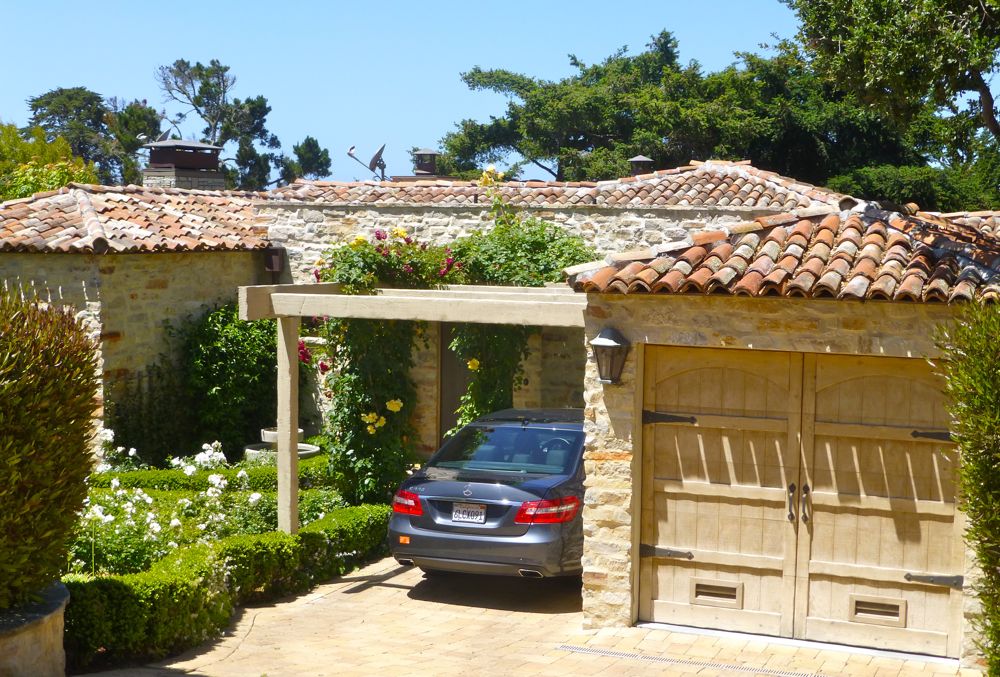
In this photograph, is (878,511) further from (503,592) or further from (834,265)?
(503,592)

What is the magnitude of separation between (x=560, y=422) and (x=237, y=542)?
3024 mm

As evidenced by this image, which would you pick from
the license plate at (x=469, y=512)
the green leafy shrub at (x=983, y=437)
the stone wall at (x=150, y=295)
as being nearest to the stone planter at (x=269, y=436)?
the stone wall at (x=150, y=295)

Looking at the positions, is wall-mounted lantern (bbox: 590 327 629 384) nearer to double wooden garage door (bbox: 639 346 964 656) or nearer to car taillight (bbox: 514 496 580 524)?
double wooden garage door (bbox: 639 346 964 656)

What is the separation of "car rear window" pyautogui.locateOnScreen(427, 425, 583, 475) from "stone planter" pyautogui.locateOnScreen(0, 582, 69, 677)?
350 cm

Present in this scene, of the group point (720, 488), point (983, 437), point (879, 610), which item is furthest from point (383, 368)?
point (983, 437)

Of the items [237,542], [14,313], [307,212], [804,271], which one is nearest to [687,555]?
[804,271]

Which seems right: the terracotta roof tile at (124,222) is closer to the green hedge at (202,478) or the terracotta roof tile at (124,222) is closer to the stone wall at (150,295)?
the stone wall at (150,295)

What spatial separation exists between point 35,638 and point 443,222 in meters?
10.3

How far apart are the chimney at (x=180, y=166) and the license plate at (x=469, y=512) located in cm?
1723

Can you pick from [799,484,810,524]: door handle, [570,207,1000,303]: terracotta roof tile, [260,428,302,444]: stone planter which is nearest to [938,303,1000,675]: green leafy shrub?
[570,207,1000,303]: terracotta roof tile

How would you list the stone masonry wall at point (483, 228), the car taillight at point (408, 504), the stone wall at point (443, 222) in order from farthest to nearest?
the stone wall at point (443, 222), the stone masonry wall at point (483, 228), the car taillight at point (408, 504)

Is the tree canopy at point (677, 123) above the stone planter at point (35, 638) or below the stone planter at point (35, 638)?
above

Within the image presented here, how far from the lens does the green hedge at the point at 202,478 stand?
12.3 metres

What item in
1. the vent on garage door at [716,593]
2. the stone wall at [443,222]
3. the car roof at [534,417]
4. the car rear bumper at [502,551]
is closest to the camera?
the vent on garage door at [716,593]
